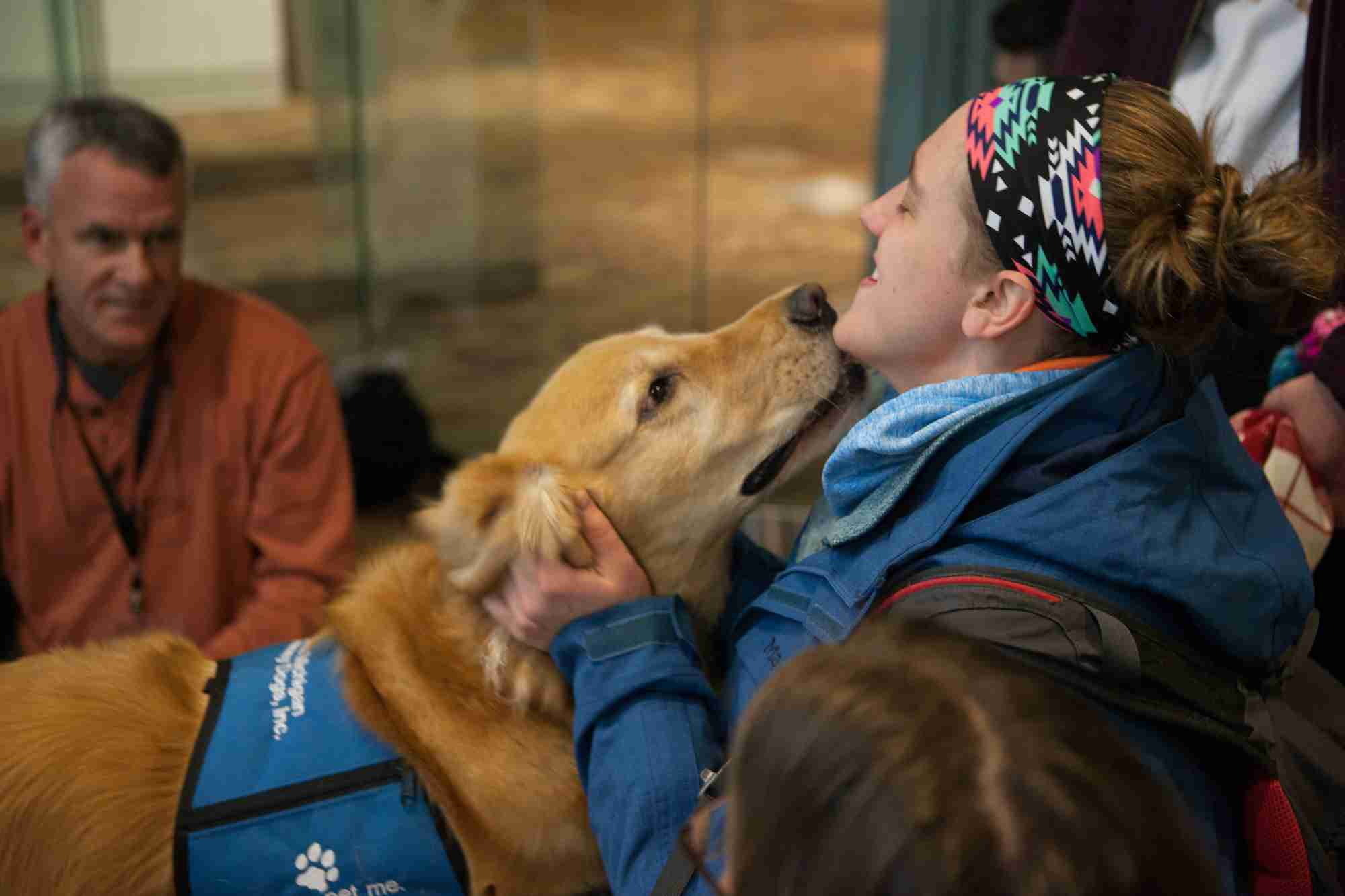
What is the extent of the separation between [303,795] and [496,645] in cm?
29

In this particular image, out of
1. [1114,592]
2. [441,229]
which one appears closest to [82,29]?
→ [441,229]

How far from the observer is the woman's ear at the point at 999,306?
4.01 ft

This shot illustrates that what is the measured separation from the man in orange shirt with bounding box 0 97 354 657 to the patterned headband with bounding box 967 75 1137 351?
5.44 ft

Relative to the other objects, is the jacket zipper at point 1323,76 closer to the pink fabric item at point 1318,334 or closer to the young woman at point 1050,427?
the pink fabric item at point 1318,334

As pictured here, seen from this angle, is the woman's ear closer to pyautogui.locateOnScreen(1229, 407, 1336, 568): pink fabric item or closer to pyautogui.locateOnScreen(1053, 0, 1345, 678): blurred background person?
pyautogui.locateOnScreen(1053, 0, 1345, 678): blurred background person

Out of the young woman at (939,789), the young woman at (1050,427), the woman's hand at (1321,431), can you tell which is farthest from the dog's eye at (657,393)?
the young woman at (939,789)

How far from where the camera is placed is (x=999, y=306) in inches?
49.4

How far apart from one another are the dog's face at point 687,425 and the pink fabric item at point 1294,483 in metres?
0.52

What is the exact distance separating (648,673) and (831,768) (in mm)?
603

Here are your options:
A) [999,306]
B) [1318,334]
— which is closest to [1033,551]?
[999,306]

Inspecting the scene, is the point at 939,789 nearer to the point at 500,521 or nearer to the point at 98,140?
the point at 500,521

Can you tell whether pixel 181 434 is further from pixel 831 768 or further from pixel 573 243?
pixel 573 243

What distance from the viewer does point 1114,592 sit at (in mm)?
1109

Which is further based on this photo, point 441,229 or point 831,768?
point 441,229
